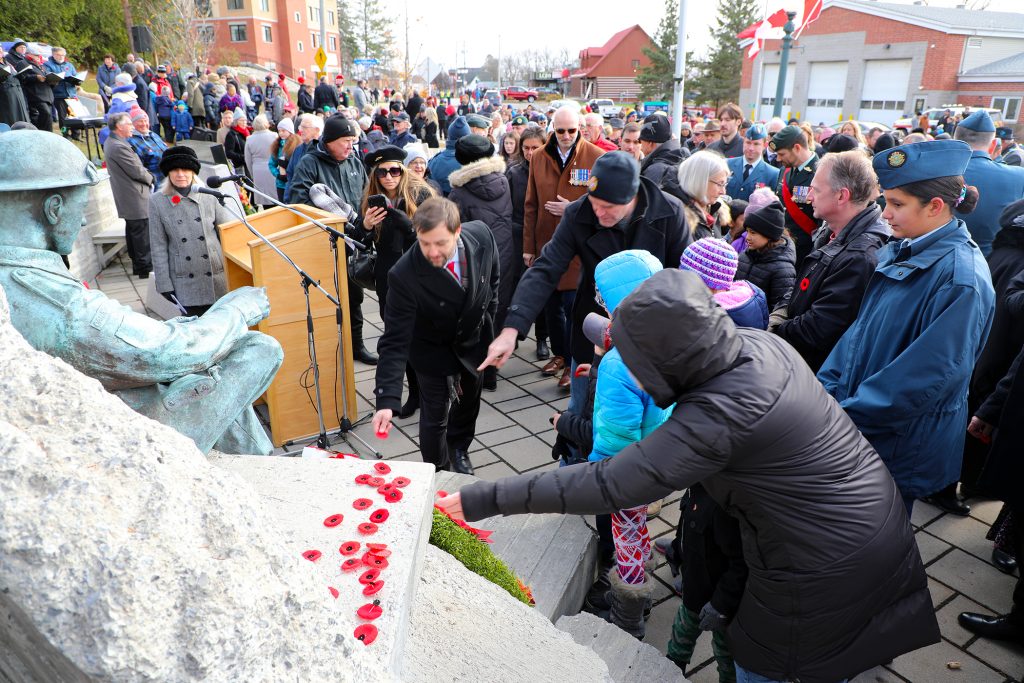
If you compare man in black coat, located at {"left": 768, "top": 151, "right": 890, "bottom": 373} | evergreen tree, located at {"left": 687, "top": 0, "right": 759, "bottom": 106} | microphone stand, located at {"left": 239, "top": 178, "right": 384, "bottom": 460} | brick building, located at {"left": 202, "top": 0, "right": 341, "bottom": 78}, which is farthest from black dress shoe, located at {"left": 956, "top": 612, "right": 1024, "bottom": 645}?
brick building, located at {"left": 202, "top": 0, "right": 341, "bottom": 78}

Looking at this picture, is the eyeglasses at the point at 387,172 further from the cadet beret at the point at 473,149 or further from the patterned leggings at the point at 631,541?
the patterned leggings at the point at 631,541

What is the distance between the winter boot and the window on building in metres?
38.3

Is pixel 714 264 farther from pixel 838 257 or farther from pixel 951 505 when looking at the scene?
pixel 951 505

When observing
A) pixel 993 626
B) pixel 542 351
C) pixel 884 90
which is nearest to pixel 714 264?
pixel 993 626

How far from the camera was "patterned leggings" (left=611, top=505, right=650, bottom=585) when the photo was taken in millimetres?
2955

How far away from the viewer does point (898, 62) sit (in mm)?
35688

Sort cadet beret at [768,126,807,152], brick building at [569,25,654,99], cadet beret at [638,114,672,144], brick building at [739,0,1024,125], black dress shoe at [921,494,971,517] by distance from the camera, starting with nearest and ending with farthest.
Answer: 1. black dress shoe at [921,494,971,517]
2. cadet beret at [768,126,807,152]
3. cadet beret at [638,114,672,144]
4. brick building at [739,0,1024,125]
5. brick building at [569,25,654,99]

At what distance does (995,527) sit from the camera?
3621 millimetres

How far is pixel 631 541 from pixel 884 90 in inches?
1611

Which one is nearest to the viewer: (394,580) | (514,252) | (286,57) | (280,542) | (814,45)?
(280,542)

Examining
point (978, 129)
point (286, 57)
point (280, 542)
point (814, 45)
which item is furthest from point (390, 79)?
point (280, 542)

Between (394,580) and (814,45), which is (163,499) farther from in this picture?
(814,45)

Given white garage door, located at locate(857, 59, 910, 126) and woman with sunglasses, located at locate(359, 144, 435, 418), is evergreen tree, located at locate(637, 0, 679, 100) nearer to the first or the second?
white garage door, located at locate(857, 59, 910, 126)

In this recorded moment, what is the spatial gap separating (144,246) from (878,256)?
27.9 feet
